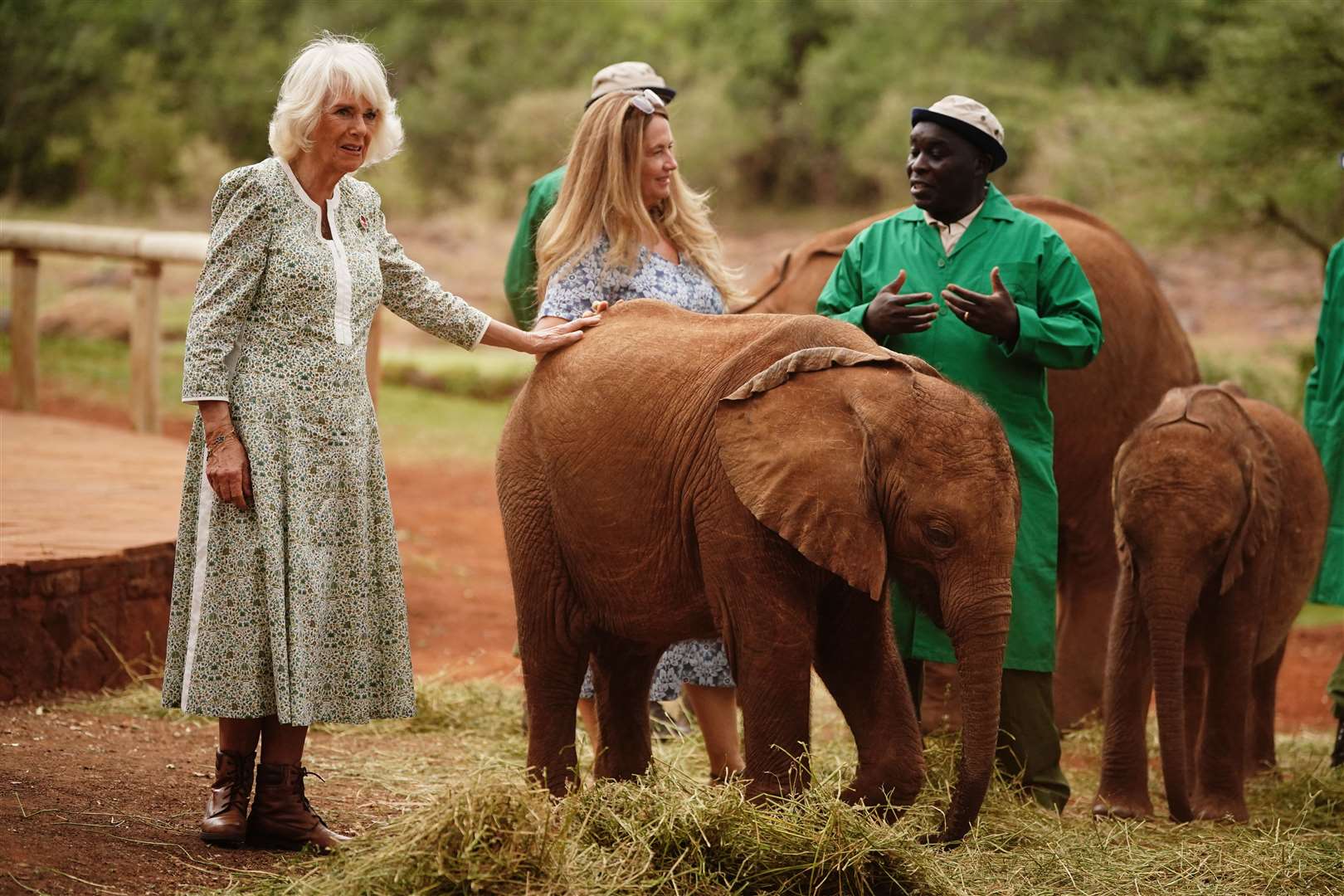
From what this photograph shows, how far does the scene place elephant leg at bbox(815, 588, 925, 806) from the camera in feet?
15.3

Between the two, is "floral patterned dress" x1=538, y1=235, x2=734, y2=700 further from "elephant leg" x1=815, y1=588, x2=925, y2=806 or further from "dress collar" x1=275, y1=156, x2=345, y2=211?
"dress collar" x1=275, y1=156, x2=345, y2=211

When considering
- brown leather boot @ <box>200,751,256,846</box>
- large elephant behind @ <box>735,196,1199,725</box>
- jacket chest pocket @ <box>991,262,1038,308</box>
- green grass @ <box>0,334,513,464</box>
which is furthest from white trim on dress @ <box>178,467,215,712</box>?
green grass @ <box>0,334,513,464</box>

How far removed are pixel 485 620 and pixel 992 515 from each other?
238 inches

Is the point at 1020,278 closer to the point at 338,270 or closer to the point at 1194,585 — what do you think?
the point at 1194,585

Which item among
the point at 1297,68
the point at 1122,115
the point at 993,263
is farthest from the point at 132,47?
the point at 993,263

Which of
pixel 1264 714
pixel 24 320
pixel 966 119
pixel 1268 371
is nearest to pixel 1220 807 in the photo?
pixel 1264 714

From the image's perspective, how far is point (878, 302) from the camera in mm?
5145

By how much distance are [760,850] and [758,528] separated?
872mm

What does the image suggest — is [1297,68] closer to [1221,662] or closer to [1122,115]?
[1122,115]

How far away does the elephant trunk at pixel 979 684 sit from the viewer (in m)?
4.34

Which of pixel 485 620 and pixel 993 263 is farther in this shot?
pixel 485 620

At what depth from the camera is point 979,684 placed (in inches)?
172

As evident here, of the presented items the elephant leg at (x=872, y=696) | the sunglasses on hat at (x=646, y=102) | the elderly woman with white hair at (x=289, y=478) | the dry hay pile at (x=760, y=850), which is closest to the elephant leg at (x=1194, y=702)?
the dry hay pile at (x=760, y=850)

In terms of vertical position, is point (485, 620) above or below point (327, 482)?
below
